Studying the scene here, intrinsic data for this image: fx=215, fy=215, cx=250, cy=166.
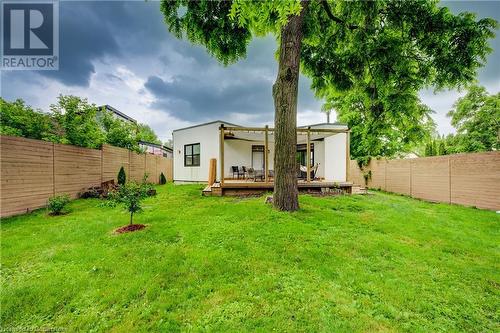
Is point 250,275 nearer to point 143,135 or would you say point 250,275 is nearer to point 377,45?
point 377,45

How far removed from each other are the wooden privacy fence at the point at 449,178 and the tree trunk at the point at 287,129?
24.1ft

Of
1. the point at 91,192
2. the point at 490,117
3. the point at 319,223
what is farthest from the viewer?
the point at 490,117

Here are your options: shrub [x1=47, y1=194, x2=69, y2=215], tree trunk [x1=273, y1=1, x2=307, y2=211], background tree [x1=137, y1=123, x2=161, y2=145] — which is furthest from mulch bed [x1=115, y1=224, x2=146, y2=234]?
background tree [x1=137, y1=123, x2=161, y2=145]

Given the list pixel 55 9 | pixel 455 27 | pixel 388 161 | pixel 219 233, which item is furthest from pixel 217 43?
pixel 388 161

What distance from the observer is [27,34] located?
6016 millimetres

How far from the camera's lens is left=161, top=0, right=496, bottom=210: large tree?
19.0 feet

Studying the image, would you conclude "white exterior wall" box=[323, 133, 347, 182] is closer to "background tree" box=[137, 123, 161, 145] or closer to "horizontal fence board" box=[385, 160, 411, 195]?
"horizontal fence board" box=[385, 160, 411, 195]

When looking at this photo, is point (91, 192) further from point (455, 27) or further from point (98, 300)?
point (455, 27)

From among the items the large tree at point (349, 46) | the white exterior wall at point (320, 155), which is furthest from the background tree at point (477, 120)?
the large tree at point (349, 46)

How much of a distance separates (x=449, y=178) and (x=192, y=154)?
550 inches

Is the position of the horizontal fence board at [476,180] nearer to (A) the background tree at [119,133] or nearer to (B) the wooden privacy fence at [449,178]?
(B) the wooden privacy fence at [449,178]

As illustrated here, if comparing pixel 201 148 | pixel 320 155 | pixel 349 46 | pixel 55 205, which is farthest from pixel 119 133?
pixel 349 46

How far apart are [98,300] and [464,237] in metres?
6.85

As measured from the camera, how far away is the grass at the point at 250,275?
2.27 metres
